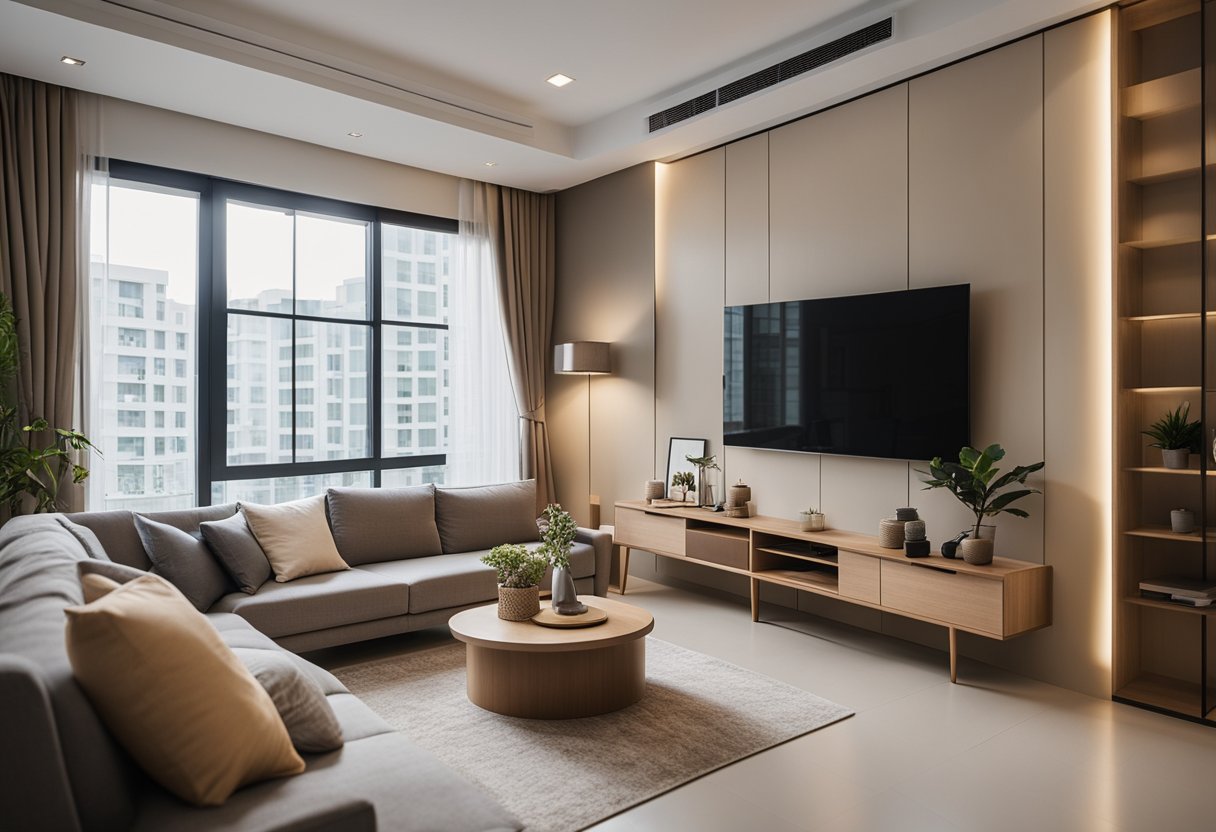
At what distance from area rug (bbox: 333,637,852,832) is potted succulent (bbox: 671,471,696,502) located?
164 centimetres

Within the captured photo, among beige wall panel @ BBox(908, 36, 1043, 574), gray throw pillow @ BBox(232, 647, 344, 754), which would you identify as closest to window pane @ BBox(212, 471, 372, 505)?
gray throw pillow @ BBox(232, 647, 344, 754)

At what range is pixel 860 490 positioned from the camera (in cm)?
462

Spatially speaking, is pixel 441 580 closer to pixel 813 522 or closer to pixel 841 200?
pixel 813 522

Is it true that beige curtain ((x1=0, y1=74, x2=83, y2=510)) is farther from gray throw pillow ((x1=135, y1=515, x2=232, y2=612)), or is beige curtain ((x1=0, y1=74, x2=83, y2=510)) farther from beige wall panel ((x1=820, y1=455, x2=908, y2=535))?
beige wall panel ((x1=820, y1=455, x2=908, y2=535))

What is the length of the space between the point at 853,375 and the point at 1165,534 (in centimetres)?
168

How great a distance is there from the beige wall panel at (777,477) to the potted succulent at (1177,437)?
1781 millimetres

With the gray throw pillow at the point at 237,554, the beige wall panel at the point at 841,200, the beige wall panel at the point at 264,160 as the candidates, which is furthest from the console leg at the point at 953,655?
the beige wall panel at the point at 264,160

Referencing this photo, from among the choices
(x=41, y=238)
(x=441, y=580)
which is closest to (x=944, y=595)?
(x=441, y=580)

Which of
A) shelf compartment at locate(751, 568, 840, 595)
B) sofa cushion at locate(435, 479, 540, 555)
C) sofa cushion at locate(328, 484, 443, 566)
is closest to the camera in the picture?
shelf compartment at locate(751, 568, 840, 595)

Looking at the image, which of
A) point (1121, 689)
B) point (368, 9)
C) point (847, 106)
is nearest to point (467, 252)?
point (368, 9)

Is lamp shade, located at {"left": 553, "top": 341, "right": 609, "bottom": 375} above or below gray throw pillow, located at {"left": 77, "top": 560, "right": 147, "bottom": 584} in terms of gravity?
above

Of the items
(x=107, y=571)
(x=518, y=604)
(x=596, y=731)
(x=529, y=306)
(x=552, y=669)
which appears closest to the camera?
(x=107, y=571)

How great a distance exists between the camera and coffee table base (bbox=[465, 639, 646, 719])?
333 cm

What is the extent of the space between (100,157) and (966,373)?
4972 mm
